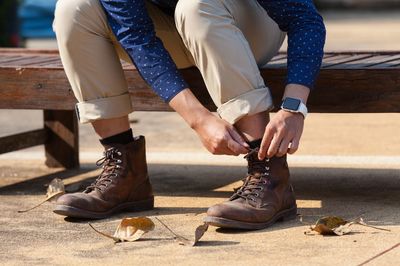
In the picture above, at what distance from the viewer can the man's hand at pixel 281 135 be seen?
338cm

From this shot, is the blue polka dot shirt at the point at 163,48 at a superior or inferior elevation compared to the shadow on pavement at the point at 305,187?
superior

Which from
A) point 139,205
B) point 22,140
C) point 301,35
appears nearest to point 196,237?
point 139,205

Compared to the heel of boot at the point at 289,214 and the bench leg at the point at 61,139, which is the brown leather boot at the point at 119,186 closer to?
the heel of boot at the point at 289,214

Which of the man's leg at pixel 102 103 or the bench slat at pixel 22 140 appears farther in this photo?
the bench slat at pixel 22 140

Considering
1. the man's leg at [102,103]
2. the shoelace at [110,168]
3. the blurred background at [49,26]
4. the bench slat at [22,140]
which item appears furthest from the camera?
the blurred background at [49,26]

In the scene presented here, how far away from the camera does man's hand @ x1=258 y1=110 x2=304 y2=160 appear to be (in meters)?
3.38

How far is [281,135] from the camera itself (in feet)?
11.1

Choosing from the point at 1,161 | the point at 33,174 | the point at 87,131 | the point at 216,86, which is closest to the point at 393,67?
the point at 216,86

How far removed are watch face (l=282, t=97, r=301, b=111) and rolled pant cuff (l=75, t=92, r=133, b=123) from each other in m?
0.65

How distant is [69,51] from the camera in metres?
3.77

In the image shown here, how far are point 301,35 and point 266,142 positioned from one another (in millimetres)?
403

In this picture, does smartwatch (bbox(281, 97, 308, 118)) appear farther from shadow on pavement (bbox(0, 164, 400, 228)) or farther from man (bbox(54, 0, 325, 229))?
shadow on pavement (bbox(0, 164, 400, 228))

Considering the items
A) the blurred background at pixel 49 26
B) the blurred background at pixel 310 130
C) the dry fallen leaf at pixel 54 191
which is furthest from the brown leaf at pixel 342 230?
the blurred background at pixel 49 26

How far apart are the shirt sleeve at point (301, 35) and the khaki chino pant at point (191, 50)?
0.12 metres
